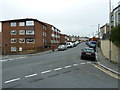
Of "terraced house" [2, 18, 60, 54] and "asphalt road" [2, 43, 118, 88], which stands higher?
"terraced house" [2, 18, 60, 54]

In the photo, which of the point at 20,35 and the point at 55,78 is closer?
the point at 55,78

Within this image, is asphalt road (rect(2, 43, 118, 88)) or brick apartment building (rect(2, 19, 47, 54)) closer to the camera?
asphalt road (rect(2, 43, 118, 88))

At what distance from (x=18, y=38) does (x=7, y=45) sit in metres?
5.00

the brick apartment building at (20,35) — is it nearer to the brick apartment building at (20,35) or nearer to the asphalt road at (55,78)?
the brick apartment building at (20,35)

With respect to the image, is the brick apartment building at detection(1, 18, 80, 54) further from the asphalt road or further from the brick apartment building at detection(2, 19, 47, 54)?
the asphalt road

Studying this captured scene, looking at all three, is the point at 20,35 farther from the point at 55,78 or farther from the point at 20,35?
the point at 55,78

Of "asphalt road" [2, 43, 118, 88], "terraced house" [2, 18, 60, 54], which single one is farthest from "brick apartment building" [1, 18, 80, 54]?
"asphalt road" [2, 43, 118, 88]

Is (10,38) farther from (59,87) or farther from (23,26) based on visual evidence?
(59,87)

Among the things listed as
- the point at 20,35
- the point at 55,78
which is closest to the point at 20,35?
the point at 20,35

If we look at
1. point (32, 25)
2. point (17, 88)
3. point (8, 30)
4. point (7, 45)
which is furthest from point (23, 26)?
point (17, 88)

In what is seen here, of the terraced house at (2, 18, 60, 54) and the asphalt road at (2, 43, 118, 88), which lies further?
the terraced house at (2, 18, 60, 54)

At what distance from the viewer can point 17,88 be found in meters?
4.77

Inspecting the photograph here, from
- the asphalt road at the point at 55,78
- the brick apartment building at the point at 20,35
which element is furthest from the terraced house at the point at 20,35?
the asphalt road at the point at 55,78

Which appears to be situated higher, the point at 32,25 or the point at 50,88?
the point at 32,25
